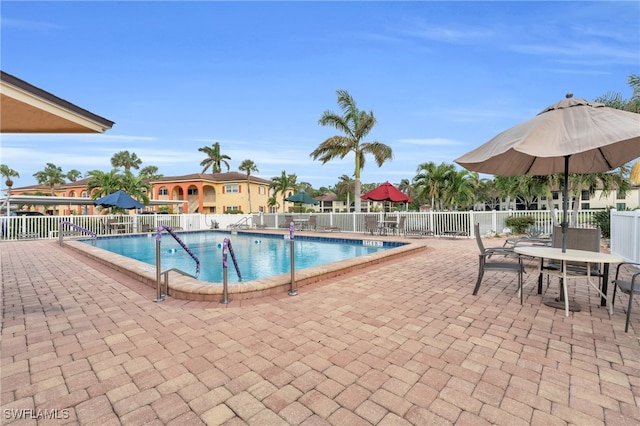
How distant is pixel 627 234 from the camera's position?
655cm

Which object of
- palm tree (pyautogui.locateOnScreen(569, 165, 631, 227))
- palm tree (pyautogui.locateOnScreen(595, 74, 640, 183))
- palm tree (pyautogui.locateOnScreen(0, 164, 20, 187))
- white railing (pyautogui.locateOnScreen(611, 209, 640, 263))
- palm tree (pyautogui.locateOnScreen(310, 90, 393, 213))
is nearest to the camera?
white railing (pyautogui.locateOnScreen(611, 209, 640, 263))

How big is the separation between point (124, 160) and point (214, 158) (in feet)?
50.6

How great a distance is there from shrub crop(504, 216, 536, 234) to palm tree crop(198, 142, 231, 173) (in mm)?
43806

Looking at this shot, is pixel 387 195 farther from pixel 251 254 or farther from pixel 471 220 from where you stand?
pixel 251 254

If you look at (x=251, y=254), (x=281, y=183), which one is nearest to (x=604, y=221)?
(x=251, y=254)

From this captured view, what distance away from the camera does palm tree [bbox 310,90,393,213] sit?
57.0 ft

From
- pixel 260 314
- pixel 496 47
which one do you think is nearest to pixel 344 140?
pixel 496 47

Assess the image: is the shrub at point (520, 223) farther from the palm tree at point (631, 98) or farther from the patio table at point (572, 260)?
the patio table at point (572, 260)

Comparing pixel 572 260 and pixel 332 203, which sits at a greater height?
pixel 332 203

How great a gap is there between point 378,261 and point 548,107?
4168 millimetres

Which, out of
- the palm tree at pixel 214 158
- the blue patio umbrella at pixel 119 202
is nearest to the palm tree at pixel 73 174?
the palm tree at pixel 214 158

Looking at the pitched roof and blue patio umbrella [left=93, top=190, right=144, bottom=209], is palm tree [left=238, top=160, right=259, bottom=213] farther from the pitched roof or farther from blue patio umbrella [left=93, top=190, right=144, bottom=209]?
blue patio umbrella [left=93, top=190, right=144, bottom=209]

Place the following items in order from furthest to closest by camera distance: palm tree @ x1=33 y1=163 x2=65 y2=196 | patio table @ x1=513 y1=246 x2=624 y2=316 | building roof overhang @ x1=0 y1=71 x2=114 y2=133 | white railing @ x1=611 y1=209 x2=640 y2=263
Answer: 1. palm tree @ x1=33 y1=163 x2=65 y2=196
2. white railing @ x1=611 y1=209 x2=640 y2=263
3. patio table @ x1=513 y1=246 x2=624 y2=316
4. building roof overhang @ x1=0 y1=71 x2=114 y2=133

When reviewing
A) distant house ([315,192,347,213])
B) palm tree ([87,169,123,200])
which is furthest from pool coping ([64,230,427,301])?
distant house ([315,192,347,213])
